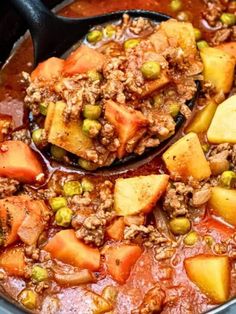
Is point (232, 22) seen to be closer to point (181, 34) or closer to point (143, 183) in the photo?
point (181, 34)

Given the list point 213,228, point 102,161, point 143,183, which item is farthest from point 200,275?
point 102,161

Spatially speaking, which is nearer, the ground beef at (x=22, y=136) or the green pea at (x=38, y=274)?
the green pea at (x=38, y=274)

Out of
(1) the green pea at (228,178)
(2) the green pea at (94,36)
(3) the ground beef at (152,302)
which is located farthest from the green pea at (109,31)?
(3) the ground beef at (152,302)

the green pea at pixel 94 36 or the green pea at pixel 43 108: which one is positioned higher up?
the green pea at pixel 43 108

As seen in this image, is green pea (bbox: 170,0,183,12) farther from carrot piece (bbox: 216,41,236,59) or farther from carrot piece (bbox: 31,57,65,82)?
carrot piece (bbox: 31,57,65,82)

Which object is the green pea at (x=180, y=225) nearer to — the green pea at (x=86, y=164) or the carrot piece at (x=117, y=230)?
the carrot piece at (x=117, y=230)

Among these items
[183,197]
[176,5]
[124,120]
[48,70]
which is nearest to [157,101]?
[124,120]

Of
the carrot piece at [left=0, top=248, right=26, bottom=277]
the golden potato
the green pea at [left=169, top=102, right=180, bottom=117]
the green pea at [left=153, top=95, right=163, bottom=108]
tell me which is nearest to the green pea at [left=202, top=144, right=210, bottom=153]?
the golden potato
